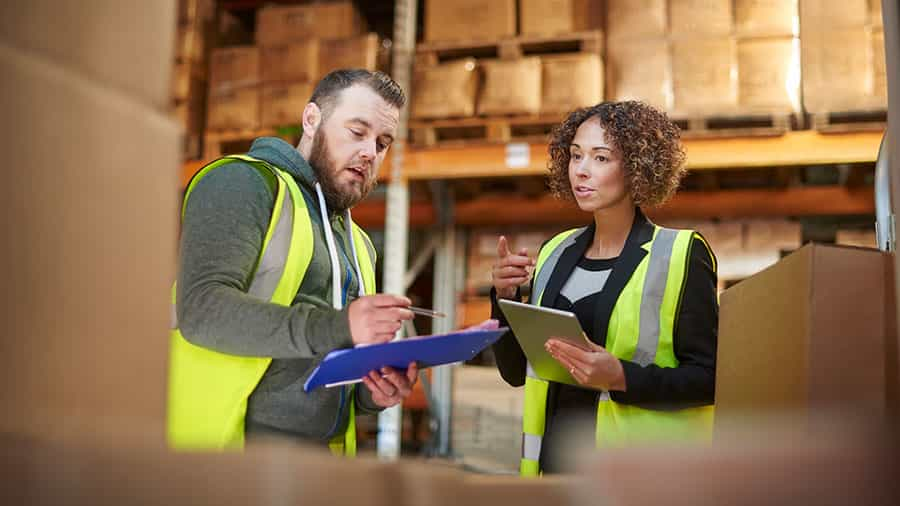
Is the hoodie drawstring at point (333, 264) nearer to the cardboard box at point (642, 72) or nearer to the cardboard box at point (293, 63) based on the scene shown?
the cardboard box at point (642, 72)

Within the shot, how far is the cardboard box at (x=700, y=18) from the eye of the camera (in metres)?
5.26

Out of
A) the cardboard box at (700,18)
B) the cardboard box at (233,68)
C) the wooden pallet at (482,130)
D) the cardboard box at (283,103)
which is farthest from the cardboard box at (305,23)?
the cardboard box at (700,18)

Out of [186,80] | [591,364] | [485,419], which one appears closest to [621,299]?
[591,364]

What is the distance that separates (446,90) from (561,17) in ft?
3.17

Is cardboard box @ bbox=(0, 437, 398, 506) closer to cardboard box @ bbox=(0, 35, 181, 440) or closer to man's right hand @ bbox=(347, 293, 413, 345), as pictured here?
cardboard box @ bbox=(0, 35, 181, 440)

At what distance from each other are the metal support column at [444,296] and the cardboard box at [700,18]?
8.02 feet

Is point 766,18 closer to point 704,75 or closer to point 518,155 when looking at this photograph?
point 704,75

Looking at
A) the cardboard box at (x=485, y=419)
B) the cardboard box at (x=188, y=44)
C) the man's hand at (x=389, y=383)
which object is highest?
the cardboard box at (x=188, y=44)

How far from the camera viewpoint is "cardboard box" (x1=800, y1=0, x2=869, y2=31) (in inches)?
194

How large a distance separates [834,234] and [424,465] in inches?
273

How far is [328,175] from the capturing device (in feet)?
6.77

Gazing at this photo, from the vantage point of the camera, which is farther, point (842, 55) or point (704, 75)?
point (704, 75)

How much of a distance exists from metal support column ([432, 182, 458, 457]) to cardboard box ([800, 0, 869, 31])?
3.12 metres

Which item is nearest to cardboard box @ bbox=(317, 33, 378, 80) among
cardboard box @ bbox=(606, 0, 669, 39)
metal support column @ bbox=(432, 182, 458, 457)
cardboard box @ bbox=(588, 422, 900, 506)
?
metal support column @ bbox=(432, 182, 458, 457)
